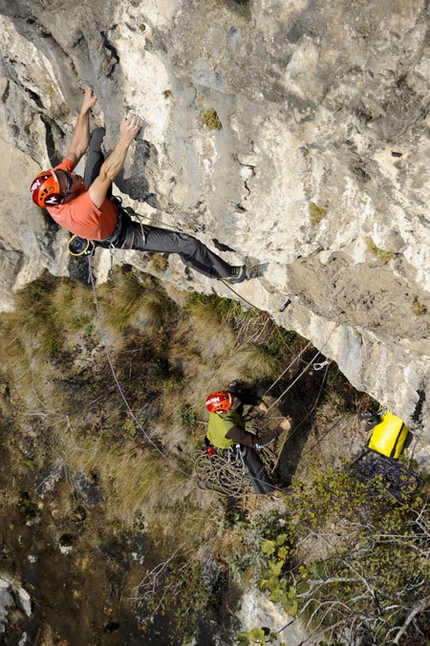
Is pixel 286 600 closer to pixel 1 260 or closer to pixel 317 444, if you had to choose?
pixel 317 444

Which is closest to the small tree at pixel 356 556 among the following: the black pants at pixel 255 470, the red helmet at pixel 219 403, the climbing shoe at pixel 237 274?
the black pants at pixel 255 470

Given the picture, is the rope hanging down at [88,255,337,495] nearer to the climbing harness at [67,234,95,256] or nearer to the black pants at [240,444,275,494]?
the black pants at [240,444,275,494]

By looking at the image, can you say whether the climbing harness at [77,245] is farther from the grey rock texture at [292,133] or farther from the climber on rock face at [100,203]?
the grey rock texture at [292,133]

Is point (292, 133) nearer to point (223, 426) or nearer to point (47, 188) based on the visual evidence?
point (47, 188)

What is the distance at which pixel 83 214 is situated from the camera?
5020 millimetres

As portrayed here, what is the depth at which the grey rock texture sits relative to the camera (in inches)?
122

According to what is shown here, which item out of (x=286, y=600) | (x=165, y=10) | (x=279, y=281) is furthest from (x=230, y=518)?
(x=165, y=10)

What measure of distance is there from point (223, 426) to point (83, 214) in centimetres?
288

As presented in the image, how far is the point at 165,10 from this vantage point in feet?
12.5

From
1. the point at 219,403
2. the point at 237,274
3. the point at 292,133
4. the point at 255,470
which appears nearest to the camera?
the point at 292,133

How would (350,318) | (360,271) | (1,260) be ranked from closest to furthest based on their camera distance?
(360,271)
(350,318)
(1,260)

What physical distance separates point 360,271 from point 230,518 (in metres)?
4.00

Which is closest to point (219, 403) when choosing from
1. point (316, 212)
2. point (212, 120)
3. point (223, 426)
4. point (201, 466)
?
point (223, 426)

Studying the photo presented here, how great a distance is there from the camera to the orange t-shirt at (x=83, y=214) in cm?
498
